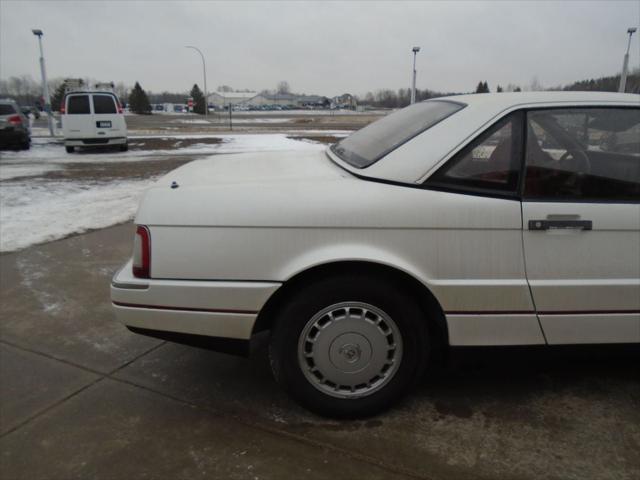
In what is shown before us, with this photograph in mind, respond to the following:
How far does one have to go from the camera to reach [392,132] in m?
2.88

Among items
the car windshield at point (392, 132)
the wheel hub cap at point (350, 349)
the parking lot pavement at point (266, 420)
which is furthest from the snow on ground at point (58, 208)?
the wheel hub cap at point (350, 349)

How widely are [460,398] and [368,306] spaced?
845 millimetres

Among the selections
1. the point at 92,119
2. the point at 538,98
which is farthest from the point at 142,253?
the point at 92,119

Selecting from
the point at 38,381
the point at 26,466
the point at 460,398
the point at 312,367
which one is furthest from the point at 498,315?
the point at 38,381

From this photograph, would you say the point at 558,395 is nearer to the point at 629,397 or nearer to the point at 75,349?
the point at 629,397

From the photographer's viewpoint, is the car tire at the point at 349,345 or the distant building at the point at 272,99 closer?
the car tire at the point at 349,345

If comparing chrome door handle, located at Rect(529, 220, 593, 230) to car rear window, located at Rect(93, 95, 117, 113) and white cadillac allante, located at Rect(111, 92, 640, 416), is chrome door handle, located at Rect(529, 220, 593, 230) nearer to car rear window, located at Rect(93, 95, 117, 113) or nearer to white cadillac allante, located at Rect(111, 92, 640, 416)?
white cadillac allante, located at Rect(111, 92, 640, 416)

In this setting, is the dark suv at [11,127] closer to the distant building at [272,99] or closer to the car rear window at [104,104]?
the car rear window at [104,104]

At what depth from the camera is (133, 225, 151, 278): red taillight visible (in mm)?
2455

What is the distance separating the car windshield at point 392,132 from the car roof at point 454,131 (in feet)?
0.20

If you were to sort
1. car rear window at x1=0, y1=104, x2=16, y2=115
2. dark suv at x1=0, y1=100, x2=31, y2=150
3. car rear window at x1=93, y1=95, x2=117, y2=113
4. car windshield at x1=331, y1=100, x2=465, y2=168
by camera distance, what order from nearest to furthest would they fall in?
car windshield at x1=331, y1=100, x2=465, y2=168, car rear window at x1=93, y1=95, x2=117, y2=113, car rear window at x1=0, y1=104, x2=16, y2=115, dark suv at x1=0, y1=100, x2=31, y2=150

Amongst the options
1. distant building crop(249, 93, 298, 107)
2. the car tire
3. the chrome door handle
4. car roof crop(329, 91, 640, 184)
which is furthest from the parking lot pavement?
distant building crop(249, 93, 298, 107)

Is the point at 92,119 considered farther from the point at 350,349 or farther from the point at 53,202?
the point at 350,349

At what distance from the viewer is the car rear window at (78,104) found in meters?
15.1
